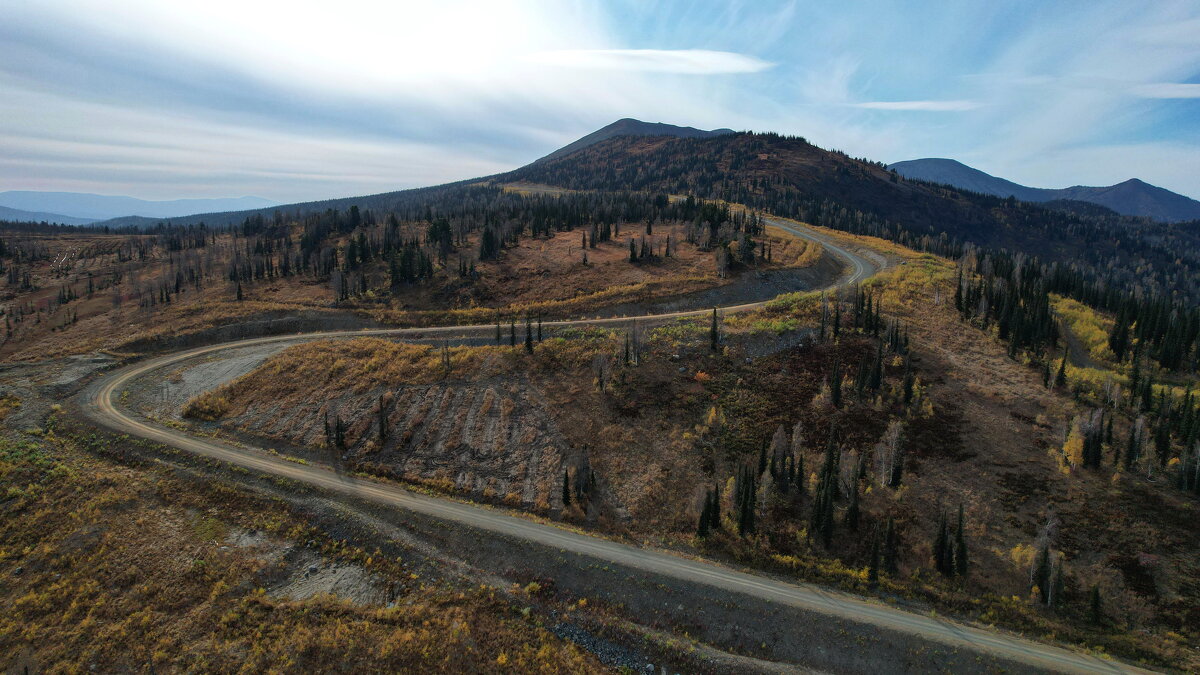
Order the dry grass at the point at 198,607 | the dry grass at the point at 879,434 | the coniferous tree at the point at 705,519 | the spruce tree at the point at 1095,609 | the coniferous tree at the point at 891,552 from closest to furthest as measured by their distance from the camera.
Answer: the dry grass at the point at 198,607, the spruce tree at the point at 1095,609, the dry grass at the point at 879,434, the coniferous tree at the point at 891,552, the coniferous tree at the point at 705,519

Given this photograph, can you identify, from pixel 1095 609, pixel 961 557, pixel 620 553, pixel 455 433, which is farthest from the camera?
pixel 455 433

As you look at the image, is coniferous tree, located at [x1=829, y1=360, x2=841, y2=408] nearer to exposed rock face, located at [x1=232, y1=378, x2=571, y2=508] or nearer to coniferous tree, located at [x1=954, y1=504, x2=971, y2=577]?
coniferous tree, located at [x1=954, y1=504, x2=971, y2=577]

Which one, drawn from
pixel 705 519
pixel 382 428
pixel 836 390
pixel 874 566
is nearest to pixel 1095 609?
pixel 874 566

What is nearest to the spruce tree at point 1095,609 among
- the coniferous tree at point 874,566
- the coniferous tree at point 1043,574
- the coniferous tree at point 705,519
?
the coniferous tree at point 1043,574

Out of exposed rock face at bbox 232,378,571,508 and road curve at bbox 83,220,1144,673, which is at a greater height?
exposed rock face at bbox 232,378,571,508

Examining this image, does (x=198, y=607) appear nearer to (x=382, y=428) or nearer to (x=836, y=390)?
(x=382, y=428)

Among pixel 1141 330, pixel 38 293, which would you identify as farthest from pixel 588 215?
pixel 38 293

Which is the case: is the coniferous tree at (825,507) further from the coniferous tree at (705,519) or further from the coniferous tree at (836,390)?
the coniferous tree at (836,390)

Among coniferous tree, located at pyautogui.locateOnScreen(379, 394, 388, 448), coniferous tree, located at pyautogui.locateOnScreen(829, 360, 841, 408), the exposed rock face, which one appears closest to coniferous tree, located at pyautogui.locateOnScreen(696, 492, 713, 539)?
the exposed rock face
